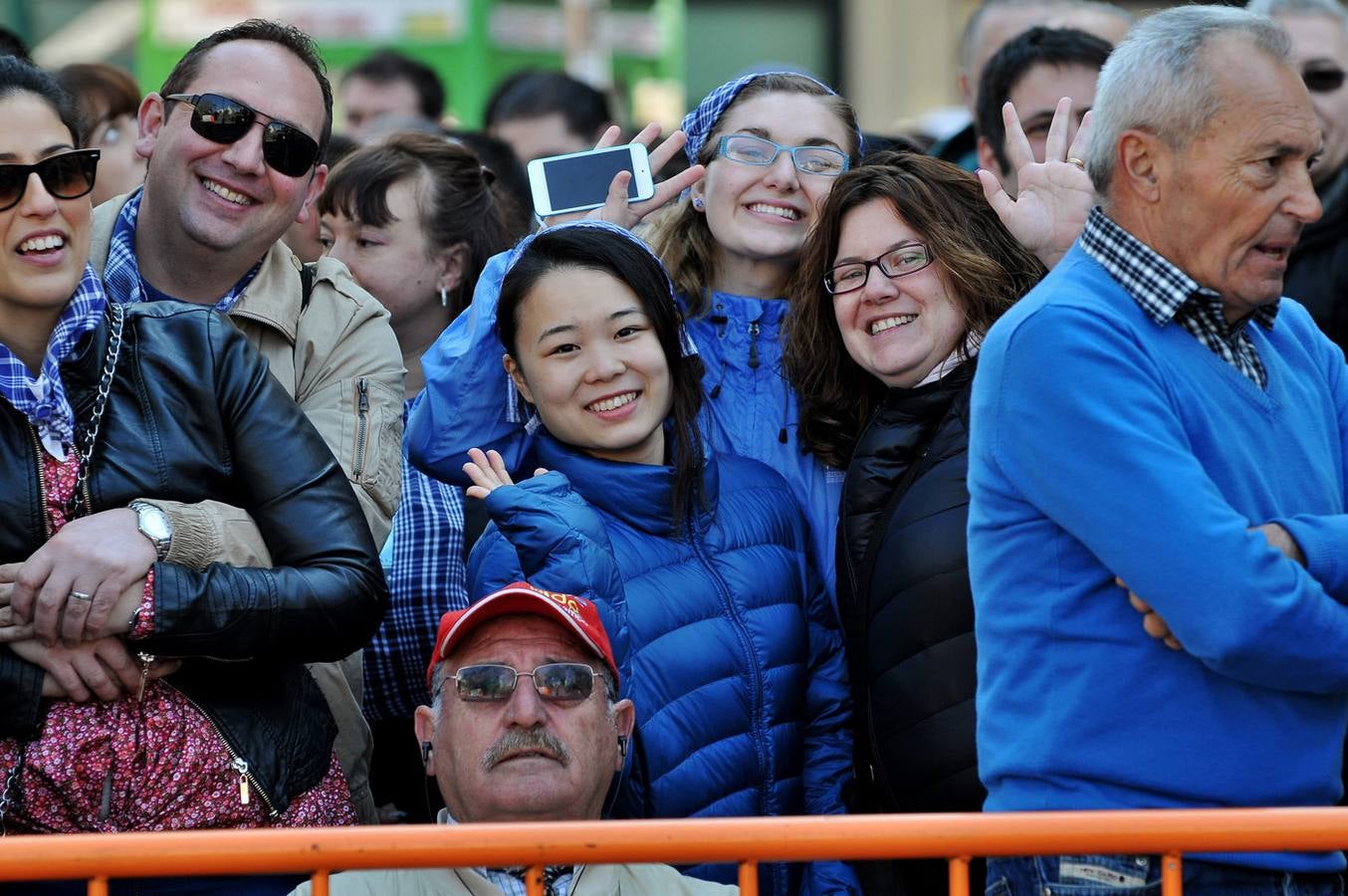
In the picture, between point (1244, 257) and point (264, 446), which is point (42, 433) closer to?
point (264, 446)

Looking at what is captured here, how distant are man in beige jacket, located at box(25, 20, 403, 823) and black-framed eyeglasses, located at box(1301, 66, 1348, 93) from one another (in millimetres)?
3104

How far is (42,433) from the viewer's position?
296 cm

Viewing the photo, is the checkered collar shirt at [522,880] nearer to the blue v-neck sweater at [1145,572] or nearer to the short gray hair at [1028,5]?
the blue v-neck sweater at [1145,572]

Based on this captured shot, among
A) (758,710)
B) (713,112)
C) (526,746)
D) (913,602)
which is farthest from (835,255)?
(526,746)

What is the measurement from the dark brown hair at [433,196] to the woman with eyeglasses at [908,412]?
119 centimetres

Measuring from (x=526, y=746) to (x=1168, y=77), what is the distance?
1543mm

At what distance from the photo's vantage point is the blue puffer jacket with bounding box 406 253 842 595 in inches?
148

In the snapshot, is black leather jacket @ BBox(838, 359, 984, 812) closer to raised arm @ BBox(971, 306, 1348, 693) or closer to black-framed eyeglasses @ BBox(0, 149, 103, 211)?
raised arm @ BBox(971, 306, 1348, 693)

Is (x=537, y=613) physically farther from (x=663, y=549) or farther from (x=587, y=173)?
(x=587, y=173)

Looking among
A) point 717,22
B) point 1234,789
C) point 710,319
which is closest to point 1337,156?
point 710,319

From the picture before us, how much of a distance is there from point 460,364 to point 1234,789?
186 centimetres

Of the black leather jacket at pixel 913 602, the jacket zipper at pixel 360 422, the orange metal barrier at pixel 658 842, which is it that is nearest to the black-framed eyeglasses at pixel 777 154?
the black leather jacket at pixel 913 602

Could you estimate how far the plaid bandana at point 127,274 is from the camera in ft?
12.6

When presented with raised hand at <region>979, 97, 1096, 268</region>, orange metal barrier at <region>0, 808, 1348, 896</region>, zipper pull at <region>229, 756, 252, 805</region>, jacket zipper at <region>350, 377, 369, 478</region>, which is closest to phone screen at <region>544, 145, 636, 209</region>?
jacket zipper at <region>350, 377, 369, 478</region>
